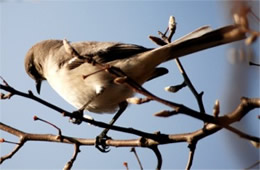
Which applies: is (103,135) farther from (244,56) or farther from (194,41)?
(244,56)

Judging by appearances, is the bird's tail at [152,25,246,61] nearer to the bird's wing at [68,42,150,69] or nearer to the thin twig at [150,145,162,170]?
the bird's wing at [68,42,150,69]

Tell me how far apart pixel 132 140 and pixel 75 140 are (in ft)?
1.93

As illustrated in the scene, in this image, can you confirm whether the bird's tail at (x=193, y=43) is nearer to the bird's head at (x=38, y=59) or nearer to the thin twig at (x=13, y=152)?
the thin twig at (x=13, y=152)

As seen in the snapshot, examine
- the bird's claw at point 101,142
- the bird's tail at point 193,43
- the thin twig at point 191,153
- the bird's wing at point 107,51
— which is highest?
the bird's tail at point 193,43

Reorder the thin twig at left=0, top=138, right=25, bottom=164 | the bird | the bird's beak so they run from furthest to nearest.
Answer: the bird's beak
the bird
the thin twig at left=0, top=138, right=25, bottom=164

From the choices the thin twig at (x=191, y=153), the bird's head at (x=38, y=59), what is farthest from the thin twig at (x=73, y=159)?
the bird's head at (x=38, y=59)

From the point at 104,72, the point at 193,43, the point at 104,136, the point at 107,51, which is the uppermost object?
the point at 193,43

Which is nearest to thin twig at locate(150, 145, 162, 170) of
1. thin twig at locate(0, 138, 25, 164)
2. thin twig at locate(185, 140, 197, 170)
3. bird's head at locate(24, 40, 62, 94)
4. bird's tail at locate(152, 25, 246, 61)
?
thin twig at locate(185, 140, 197, 170)

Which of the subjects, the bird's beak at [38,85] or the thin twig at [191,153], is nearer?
the thin twig at [191,153]

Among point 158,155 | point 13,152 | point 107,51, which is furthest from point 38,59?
point 158,155

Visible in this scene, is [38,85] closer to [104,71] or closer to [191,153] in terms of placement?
[104,71]

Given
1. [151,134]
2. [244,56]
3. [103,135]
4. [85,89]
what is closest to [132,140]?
[151,134]

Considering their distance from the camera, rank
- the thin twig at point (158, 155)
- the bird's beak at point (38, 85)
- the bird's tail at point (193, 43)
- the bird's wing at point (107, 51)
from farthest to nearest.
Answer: the bird's beak at point (38, 85) < the bird's wing at point (107, 51) < the bird's tail at point (193, 43) < the thin twig at point (158, 155)

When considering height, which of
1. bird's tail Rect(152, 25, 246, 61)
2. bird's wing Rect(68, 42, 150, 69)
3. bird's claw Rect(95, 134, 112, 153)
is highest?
bird's tail Rect(152, 25, 246, 61)
